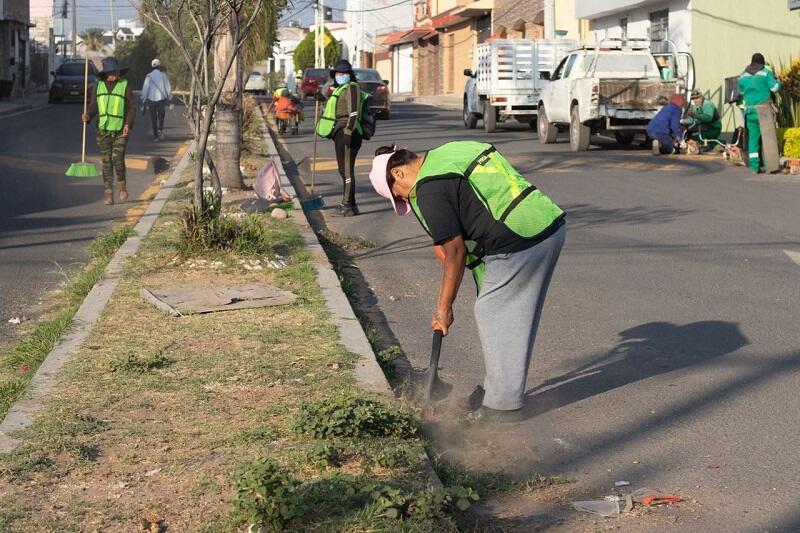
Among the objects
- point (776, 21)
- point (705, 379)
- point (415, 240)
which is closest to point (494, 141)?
point (776, 21)

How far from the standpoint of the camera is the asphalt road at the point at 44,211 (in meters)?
9.56

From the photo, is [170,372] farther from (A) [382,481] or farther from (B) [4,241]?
(B) [4,241]

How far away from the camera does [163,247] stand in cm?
1027

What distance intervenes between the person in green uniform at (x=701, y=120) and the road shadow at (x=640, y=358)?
14.2 meters

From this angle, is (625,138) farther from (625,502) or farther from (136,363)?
(625,502)

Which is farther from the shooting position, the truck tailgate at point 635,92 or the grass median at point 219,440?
the truck tailgate at point 635,92

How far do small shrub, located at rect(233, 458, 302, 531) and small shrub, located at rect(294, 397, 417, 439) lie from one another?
0.92 metres

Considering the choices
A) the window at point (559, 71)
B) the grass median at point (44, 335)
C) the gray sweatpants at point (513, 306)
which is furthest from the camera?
the window at point (559, 71)

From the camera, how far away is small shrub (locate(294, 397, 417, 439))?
508 cm

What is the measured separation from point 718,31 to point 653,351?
21543 millimetres

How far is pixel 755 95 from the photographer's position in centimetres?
1875

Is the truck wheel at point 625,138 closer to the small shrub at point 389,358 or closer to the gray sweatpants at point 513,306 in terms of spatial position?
the small shrub at point 389,358

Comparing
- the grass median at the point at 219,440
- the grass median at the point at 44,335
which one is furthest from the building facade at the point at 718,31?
the grass median at the point at 219,440

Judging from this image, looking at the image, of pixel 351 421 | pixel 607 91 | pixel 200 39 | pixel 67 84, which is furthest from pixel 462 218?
pixel 67 84
